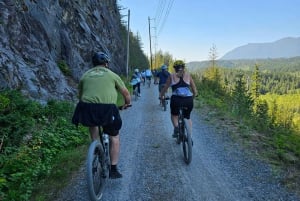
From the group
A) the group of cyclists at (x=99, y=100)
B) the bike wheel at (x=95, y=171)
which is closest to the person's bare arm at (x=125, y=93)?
the group of cyclists at (x=99, y=100)

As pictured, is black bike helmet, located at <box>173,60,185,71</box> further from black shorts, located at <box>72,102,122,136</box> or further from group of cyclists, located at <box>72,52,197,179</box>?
black shorts, located at <box>72,102,122,136</box>

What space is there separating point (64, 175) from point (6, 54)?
17.7 feet

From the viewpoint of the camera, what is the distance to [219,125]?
11594 mm

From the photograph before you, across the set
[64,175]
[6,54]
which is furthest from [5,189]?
[6,54]

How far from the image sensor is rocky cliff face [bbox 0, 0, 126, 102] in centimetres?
1014

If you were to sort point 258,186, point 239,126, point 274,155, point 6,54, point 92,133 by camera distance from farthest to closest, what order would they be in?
point 239,126 → point 6,54 → point 274,155 → point 258,186 → point 92,133

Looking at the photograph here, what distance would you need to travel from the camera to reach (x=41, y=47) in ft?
42.5

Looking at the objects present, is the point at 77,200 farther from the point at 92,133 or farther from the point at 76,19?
the point at 76,19

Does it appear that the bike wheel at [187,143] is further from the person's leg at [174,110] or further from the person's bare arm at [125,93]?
the person's bare arm at [125,93]

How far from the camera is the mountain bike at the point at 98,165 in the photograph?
4496 millimetres

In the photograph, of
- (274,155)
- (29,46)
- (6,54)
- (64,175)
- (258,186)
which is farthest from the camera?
(29,46)

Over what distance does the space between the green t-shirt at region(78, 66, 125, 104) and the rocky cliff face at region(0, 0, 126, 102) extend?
4.71m

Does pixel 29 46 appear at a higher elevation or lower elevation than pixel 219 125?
higher

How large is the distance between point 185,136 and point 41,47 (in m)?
8.37
